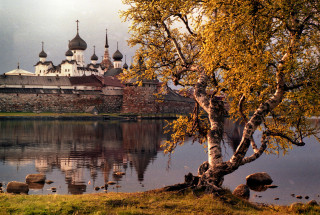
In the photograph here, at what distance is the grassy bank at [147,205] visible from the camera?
26.6ft

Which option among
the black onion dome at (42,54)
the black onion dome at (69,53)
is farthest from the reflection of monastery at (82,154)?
the black onion dome at (42,54)

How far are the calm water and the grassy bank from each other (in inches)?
68.4

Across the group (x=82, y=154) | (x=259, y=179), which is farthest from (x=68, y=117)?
(x=259, y=179)

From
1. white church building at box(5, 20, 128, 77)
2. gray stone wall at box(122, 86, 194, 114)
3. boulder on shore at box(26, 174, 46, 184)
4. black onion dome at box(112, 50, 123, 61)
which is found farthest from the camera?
black onion dome at box(112, 50, 123, 61)

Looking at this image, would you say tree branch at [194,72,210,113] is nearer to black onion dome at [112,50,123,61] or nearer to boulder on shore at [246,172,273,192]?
boulder on shore at [246,172,273,192]

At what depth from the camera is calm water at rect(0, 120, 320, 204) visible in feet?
50.8

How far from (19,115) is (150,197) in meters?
58.8

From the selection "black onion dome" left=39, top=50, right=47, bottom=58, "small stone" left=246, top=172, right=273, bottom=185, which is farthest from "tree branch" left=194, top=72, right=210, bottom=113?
"black onion dome" left=39, top=50, right=47, bottom=58

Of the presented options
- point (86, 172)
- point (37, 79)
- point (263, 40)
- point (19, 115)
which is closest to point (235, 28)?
point (263, 40)

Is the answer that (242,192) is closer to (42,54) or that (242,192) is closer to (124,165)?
(124,165)

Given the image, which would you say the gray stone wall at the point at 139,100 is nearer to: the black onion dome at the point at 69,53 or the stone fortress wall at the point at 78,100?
the stone fortress wall at the point at 78,100

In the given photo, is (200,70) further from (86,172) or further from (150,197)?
(86,172)

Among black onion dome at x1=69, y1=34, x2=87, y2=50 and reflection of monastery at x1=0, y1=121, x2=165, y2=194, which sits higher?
black onion dome at x1=69, y1=34, x2=87, y2=50

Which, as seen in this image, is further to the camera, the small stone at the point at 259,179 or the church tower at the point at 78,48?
the church tower at the point at 78,48
